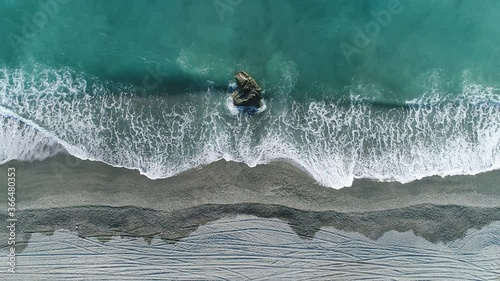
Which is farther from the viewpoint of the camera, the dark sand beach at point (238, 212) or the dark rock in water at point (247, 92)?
the dark rock in water at point (247, 92)

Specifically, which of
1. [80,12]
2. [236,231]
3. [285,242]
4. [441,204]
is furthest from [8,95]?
[441,204]

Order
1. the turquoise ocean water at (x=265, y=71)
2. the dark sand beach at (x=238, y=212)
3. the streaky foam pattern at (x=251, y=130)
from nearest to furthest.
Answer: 1. the dark sand beach at (x=238, y=212)
2. the streaky foam pattern at (x=251, y=130)
3. the turquoise ocean water at (x=265, y=71)

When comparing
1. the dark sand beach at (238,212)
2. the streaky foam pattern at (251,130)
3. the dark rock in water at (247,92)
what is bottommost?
the dark sand beach at (238,212)

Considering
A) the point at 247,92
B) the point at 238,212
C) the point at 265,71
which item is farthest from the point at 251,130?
the point at 238,212

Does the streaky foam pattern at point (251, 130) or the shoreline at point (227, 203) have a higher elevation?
the streaky foam pattern at point (251, 130)

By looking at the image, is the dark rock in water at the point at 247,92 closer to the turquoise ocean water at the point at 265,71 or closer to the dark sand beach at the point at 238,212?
the turquoise ocean water at the point at 265,71

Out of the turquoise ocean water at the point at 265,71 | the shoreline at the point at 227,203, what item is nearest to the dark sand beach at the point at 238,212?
the shoreline at the point at 227,203
